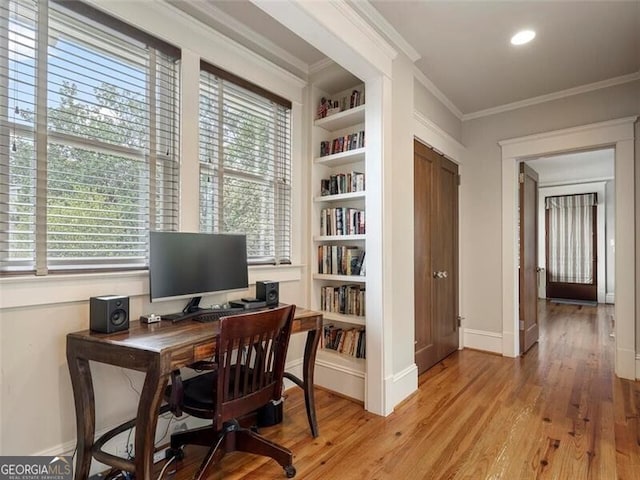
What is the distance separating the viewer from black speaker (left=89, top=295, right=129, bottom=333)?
155 centimetres

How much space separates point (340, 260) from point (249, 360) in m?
1.35

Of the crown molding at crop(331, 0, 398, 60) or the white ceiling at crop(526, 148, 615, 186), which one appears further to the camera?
the white ceiling at crop(526, 148, 615, 186)

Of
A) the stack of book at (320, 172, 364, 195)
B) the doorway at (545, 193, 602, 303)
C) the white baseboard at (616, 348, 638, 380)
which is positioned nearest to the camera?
the stack of book at (320, 172, 364, 195)

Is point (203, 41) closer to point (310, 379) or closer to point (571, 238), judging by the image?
point (310, 379)

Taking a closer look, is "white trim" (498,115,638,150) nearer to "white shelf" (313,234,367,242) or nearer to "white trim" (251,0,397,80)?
"white trim" (251,0,397,80)

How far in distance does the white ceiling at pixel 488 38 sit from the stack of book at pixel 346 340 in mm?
2213

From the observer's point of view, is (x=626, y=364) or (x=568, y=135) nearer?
(x=626, y=364)

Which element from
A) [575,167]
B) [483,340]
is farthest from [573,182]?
[483,340]

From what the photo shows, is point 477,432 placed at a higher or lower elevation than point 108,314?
lower

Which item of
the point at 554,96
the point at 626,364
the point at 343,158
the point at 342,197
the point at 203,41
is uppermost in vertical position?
the point at 554,96

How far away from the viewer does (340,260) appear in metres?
2.81

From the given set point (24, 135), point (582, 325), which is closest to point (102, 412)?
point (24, 135)

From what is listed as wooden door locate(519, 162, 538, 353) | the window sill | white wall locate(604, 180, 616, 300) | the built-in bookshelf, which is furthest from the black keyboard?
white wall locate(604, 180, 616, 300)
